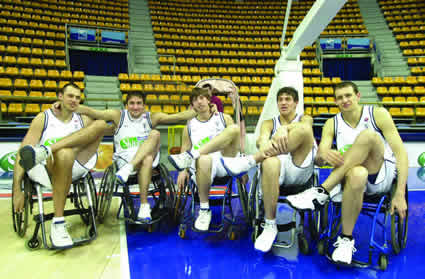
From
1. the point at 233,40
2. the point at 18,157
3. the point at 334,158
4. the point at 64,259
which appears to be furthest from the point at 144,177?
the point at 233,40

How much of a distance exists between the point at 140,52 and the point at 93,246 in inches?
410

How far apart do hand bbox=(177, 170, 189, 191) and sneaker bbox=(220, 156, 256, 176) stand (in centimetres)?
54

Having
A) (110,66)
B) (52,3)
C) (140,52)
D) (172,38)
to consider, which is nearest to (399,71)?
(172,38)

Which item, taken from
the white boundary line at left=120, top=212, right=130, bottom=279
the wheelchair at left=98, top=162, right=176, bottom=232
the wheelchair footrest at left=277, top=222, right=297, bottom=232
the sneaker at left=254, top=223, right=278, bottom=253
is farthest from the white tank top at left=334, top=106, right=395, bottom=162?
the white boundary line at left=120, top=212, right=130, bottom=279

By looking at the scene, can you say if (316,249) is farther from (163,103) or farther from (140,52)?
(140,52)

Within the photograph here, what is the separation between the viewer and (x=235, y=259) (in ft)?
6.81

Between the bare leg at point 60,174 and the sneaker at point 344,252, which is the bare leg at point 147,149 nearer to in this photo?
the bare leg at point 60,174

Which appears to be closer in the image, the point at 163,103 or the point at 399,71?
the point at 163,103

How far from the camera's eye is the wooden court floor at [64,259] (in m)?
1.85

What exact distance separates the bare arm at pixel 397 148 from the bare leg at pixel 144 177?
179 cm

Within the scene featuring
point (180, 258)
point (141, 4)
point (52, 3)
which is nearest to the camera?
point (180, 258)

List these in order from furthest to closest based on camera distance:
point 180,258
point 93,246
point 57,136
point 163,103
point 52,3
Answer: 1. point 52,3
2. point 163,103
3. point 57,136
4. point 93,246
5. point 180,258

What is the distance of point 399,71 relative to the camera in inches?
450

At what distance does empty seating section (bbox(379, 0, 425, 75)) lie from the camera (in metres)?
11.5
